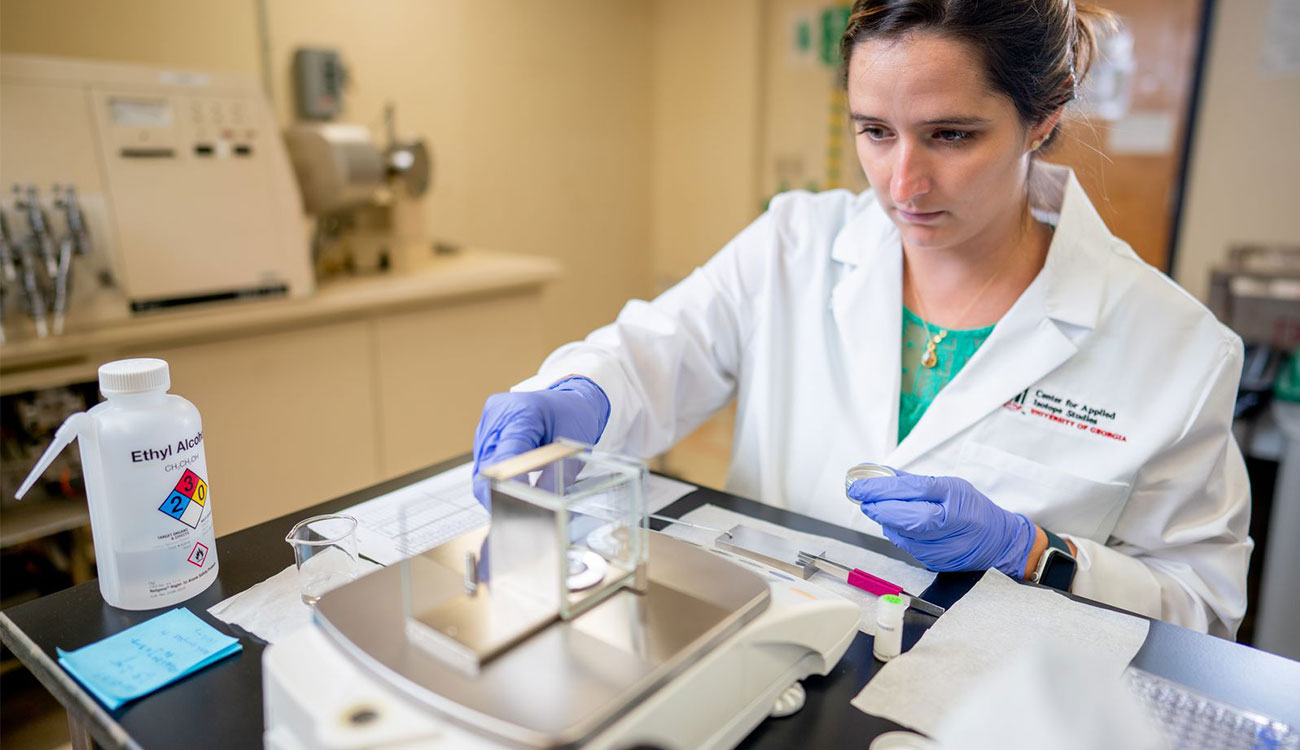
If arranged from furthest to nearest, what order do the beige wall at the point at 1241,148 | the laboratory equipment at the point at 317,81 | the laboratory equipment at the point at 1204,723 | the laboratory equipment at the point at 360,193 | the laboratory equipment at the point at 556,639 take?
the beige wall at the point at 1241,148, the laboratory equipment at the point at 317,81, the laboratory equipment at the point at 360,193, the laboratory equipment at the point at 1204,723, the laboratory equipment at the point at 556,639

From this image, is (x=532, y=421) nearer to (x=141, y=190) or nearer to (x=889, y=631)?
(x=889, y=631)

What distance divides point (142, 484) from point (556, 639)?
A: 0.44 metres

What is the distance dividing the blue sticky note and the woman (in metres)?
0.32

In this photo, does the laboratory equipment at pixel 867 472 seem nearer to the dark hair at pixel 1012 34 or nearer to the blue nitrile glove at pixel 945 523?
the blue nitrile glove at pixel 945 523

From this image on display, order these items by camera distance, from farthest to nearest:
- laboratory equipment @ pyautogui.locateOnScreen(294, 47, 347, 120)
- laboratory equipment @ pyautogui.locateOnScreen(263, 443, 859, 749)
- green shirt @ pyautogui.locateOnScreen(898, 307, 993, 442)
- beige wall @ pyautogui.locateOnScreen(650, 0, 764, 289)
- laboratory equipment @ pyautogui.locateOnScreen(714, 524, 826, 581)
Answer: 1. beige wall @ pyautogui.locateOnScreen(650, 0, 764, 289)
2. laboratory equipment @ pyautogui.locateOnScreen(294, 47, 347, 120)
3. green shirt @ pyautogui.locateOnScreen(898, 307, 993, 442)
4. laboratory equipment @ pyautogui.locateOnScreen(714, 524, 826, 581)
5. laboratory equipment @ pyautogui.locateOnScreen(263, 443, 859, 749)

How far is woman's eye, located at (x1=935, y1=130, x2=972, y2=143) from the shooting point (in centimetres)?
103

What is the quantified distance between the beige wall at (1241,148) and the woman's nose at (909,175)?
2.28 meters

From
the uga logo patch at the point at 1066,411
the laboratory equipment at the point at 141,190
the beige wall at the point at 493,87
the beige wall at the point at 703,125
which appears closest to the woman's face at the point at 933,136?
the uga logo patch at the point at 1066,411

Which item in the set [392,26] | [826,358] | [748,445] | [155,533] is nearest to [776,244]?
[826,358]

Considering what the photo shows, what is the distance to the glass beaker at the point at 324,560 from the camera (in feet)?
2.81

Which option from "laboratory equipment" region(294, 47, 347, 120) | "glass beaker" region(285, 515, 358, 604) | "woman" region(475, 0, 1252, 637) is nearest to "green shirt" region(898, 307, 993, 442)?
"woman" region(475, 0, 1252, 637)

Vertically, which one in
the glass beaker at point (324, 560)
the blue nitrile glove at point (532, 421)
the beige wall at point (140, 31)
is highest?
the beige wall at point (140, 31)

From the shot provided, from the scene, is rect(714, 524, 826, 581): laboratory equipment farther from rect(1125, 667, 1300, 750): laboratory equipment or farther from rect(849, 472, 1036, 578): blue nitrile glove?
rect(1125, 667, 1300, 750): laboratory equipment

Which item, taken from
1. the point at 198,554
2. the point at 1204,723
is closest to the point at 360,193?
the point at 198,554
